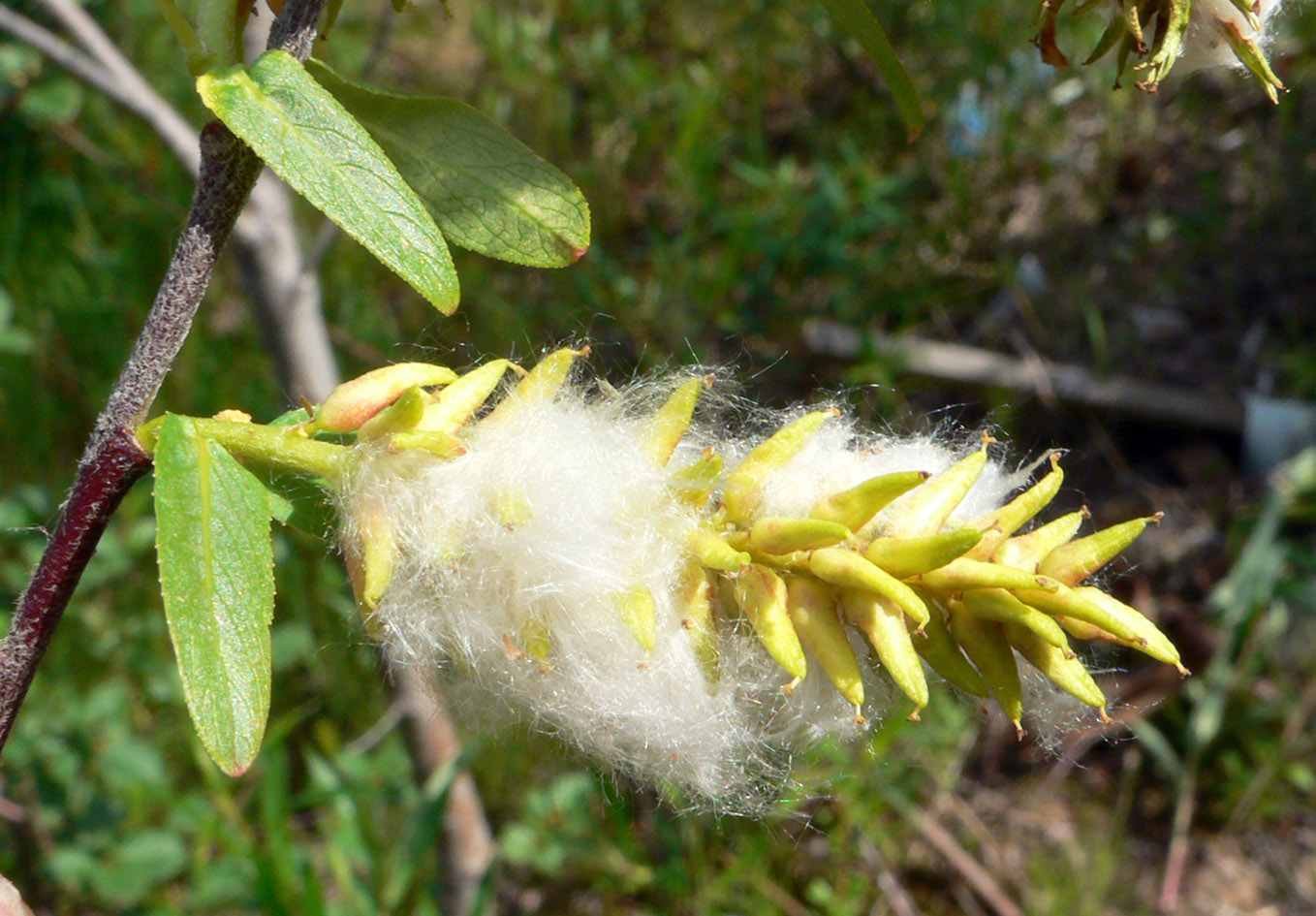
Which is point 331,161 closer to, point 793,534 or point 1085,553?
point 793,534

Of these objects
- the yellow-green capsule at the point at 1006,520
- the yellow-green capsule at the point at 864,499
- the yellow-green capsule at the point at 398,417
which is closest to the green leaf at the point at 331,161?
the yellow-green capsule at the point at 398,417

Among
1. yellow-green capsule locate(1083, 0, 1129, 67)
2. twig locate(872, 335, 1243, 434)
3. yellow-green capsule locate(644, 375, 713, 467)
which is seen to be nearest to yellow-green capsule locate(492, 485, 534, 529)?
yellow-green capsule locate(644, 375, 713, 467)

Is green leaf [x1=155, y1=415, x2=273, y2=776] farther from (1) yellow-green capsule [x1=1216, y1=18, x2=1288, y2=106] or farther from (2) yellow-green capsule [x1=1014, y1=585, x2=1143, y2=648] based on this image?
(1) yellow-green capsule [x1=1216, y1=18, x2=1288, y2=106]

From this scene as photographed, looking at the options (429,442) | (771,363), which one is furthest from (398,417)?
(771,363)

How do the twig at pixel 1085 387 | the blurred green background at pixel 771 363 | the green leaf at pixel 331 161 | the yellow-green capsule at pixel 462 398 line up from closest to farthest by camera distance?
the green leaf at pixel 331 161 → the yellow-green capsule at pixel 462 398 → the blurred green background at pixel 771 363 → the twig at pixel 1085 387

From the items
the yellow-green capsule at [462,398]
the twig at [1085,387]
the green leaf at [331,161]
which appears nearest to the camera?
the green leaf at [331,161]

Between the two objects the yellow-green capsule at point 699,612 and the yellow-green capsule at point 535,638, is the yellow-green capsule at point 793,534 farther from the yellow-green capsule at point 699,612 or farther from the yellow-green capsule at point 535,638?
the yellow-green capsule at point 535,638

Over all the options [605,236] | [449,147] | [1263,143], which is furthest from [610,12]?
[449,147]
